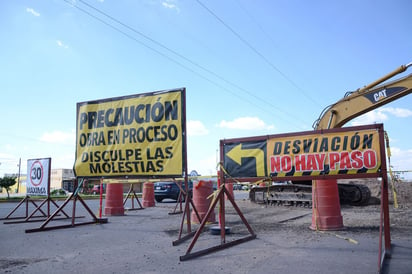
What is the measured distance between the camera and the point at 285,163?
6.72 meters

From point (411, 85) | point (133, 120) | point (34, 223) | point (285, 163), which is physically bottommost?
point (34, 223)

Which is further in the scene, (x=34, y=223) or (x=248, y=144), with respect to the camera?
(x=34, y=223)

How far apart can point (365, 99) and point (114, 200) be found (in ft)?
30.2

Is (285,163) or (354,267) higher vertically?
(285,163)

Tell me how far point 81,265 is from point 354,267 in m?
3.92

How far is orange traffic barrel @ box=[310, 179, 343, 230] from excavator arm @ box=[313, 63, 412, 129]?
2.51 metres

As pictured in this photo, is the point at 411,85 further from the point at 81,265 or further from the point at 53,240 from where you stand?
the point at 53,240

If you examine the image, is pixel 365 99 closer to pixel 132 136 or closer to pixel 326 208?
pixel 326 208

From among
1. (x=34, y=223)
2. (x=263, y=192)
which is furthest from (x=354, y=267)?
(x=263, y=192)

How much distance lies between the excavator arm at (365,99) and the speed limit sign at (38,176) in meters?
8.79

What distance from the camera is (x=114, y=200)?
12.6m

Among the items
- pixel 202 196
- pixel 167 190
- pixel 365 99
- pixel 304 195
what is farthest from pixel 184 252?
pixel 167 190

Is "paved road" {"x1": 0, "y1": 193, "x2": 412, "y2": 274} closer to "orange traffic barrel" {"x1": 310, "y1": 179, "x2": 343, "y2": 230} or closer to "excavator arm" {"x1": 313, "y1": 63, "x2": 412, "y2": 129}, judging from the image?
"orange traffic barrel" {"x1": 310, "y1": 179, "x2": 343, "y2": 230}

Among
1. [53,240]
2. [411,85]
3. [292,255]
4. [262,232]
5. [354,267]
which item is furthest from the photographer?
[411,85]
